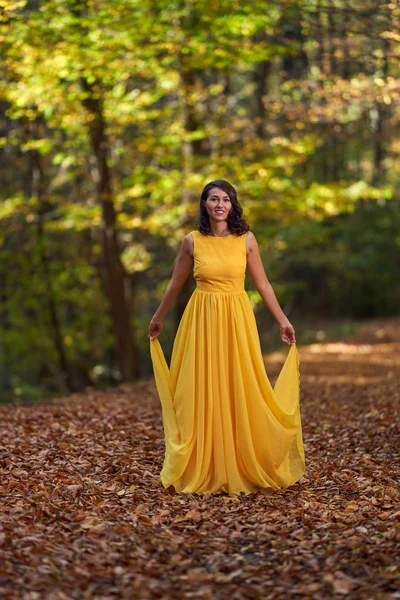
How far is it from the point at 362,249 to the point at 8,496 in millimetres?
19752

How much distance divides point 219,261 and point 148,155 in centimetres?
1060

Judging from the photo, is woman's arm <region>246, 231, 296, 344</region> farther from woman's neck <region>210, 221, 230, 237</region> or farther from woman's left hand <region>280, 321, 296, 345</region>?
woman's neck <region>210, 221, 230, 237</region>

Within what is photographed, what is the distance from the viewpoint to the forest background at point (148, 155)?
1060 centimetres

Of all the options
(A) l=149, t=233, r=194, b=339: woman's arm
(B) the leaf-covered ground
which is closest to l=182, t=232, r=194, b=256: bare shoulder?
(A) l=149, t=233, r=194, b=339: woman's arm

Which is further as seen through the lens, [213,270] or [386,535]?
[213,270]

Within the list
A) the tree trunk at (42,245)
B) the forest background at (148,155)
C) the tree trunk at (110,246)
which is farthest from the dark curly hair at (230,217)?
the tree trunk at (42,245)

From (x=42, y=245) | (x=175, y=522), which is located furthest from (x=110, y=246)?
(x=175, y=522)

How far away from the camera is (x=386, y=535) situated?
4.39 m

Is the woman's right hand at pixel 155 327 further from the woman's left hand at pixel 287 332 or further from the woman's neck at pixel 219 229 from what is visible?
the woman's left hand at pixel 287 332

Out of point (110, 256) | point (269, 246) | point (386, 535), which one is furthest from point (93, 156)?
point (386, 535)

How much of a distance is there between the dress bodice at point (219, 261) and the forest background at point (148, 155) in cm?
426

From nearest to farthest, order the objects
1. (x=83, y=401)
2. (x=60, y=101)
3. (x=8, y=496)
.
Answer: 1. (x=8, y=496)
2. (x=83, y=401)
3. (x=60, y=101)

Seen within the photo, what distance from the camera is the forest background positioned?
10.6 meters

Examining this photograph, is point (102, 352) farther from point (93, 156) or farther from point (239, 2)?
point (239, 2)
